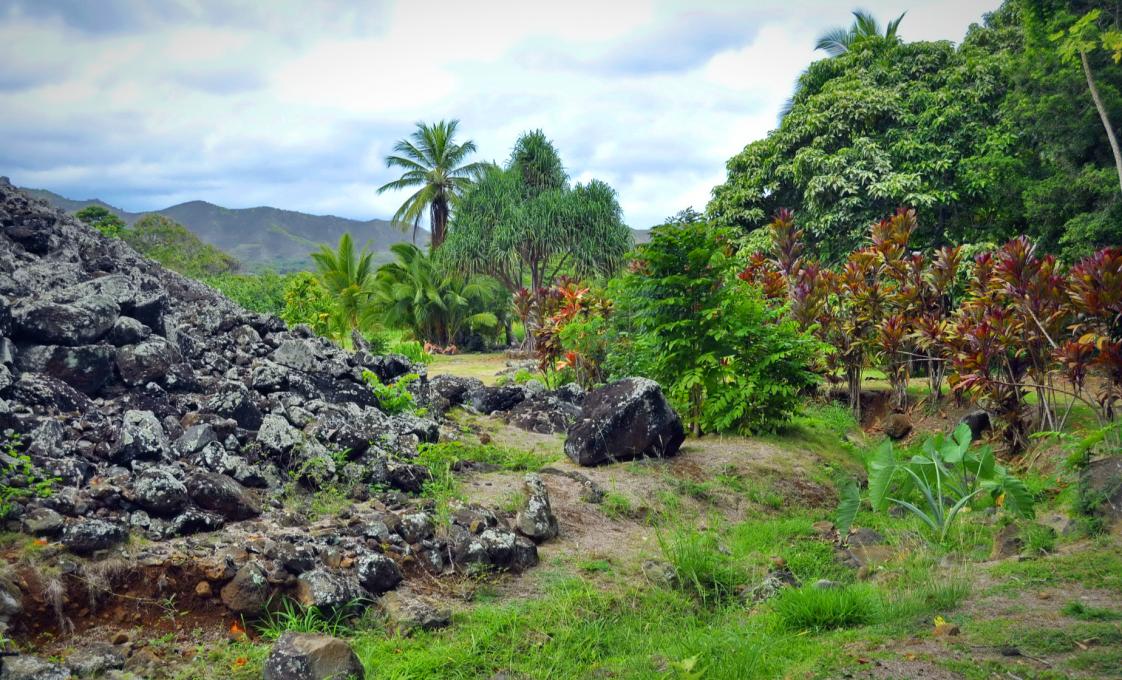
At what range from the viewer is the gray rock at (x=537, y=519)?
5.69m

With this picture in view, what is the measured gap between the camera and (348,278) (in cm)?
2953

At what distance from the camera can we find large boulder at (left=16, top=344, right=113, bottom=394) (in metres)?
6.46

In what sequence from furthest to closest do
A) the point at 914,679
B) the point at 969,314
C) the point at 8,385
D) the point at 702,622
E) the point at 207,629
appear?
the point at 969,314 → the point at 8,385 → the point at 702,622 → the point at 207,629 → the point at 914,679

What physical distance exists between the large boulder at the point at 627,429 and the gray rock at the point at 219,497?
3.18m

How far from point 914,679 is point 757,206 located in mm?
19453

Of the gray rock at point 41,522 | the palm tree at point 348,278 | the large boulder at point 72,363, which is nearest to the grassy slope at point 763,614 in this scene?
the gray rock at point 41,522

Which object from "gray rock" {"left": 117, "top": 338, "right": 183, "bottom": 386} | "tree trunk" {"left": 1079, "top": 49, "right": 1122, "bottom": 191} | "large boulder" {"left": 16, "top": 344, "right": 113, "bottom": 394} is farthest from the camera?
"tree trunk" {"left": 1079, "top": 49, "right": 1122, "bottom": 191}

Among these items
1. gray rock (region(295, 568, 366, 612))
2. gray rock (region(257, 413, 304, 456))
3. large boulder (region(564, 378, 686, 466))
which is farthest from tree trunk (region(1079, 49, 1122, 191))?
gray rock (region(295, 568, 366, 612))

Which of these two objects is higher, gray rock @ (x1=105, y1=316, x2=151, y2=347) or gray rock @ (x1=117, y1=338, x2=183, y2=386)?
gray rock @ (x1=105, y1=316, x2=151, y2=347)

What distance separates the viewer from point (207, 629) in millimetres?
4121

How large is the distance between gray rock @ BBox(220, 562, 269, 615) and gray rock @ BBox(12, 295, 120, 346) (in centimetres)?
351

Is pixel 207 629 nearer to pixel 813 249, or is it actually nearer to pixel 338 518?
pixel 338 518

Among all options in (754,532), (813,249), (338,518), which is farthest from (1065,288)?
(813,249)

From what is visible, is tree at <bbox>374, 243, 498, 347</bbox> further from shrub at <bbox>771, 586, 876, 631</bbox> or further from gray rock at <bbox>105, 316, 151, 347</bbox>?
shrub at <bbox>771, 586, 876, 631</bbox>
